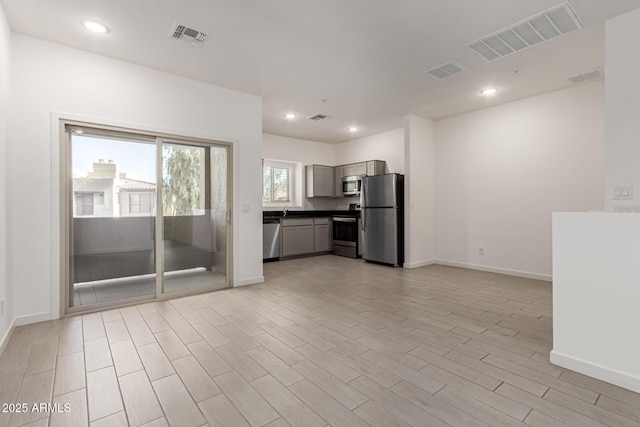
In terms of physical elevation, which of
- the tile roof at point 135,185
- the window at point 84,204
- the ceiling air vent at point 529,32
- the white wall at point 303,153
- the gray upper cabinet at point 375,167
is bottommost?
the window at point 84,204

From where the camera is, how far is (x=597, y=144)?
13.4 ft

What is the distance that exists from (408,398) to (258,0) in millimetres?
3115

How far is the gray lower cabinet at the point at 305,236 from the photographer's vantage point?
6.67m

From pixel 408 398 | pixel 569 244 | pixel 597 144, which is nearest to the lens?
pixel 408 398

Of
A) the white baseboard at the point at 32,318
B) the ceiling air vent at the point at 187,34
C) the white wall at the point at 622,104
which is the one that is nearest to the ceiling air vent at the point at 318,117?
the ceiling air vent at the point at 187,34

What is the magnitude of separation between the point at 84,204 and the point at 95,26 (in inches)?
71.0

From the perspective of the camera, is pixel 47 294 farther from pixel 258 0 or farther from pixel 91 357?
pixel 258 0

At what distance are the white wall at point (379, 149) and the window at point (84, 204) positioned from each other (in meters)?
5.44

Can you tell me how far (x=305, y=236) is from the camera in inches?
275

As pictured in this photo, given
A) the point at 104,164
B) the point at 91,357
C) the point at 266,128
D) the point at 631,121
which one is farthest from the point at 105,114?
the point at 631,121

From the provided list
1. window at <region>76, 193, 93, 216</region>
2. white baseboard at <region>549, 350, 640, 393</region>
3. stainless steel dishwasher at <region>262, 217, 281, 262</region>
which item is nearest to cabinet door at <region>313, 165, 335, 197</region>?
stainless steel dishwasher at <region>262, 217, 281, 262</region>

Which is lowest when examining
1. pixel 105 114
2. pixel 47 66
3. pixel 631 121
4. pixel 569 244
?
pixel 569 244

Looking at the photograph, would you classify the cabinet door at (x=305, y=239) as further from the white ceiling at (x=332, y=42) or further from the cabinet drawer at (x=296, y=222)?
the white ceiling at (x=332, y=42)

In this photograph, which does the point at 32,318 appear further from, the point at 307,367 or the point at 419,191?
the point at 419,191
